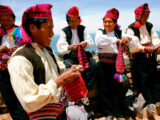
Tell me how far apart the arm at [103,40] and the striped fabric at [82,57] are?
0.36 metres

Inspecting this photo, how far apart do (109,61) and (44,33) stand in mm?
2040

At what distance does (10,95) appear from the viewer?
2.58 meters

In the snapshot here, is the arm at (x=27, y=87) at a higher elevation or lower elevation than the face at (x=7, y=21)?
lower

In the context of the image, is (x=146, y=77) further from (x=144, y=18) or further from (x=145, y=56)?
(x=144, y=18)

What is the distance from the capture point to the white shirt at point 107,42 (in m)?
2.94

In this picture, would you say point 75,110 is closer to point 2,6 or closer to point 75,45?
point 75,45

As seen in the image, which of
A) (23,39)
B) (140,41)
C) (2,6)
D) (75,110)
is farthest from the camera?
(140,41)

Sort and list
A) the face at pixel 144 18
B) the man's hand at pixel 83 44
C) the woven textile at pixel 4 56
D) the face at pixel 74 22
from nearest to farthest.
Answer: the woven textile at pixel 4 56
the man's hand at pixel 83 44
the face at pixel 74 22
the face at pixel 144 18

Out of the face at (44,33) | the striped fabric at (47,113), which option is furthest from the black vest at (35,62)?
the striped fabric at (47,113)

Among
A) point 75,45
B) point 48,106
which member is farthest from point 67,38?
point 48,106

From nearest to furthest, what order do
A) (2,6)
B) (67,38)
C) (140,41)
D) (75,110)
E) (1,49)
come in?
(75,110)
(1,49)
(2,6)
(67,38)
(140,41)

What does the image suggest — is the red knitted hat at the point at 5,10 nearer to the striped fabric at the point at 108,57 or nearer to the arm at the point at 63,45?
the arm at the point at 63,45

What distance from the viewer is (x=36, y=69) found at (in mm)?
1241

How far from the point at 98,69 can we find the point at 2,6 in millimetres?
2186
